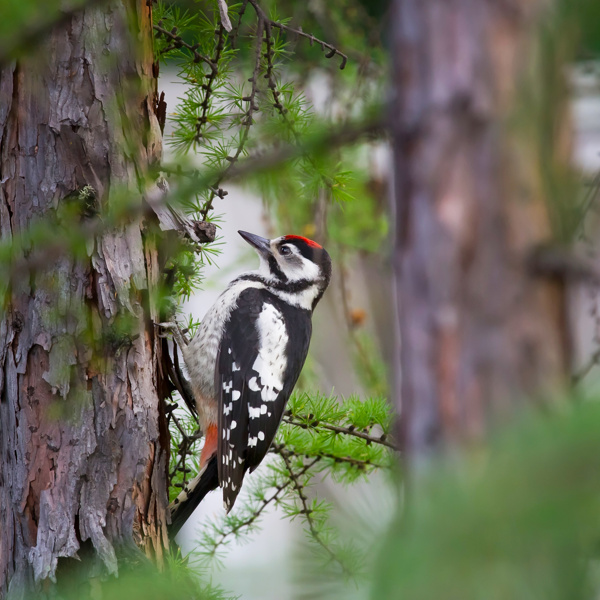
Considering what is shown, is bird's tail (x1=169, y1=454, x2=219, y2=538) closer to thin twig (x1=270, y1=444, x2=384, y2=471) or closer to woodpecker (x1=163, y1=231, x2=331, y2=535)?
woodpecker (x1=163, y1=231, x2=331, y2=535)

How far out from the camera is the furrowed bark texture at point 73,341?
2.00m

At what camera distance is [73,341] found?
206 cm

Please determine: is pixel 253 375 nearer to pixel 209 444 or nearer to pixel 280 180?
pixel 209 444

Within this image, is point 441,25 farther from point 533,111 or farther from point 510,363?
point 510,363

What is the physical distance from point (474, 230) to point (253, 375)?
210 cm

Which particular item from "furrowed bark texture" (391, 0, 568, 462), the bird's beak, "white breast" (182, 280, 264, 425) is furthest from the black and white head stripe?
"furrowed bark texture" (391, 0, 568, 462)

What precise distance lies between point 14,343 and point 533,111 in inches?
65.7

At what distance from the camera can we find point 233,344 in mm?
2949

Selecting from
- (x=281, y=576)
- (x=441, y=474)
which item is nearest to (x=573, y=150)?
(x=441, y=474)

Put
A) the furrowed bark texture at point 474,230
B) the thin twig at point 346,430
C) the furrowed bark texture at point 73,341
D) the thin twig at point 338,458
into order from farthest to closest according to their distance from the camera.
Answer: the thin twig at point 338,458 < the thin twig at point 346,430 < the furrowed bark texture at point 73,341 < the furrowed bark texture at point 474,230

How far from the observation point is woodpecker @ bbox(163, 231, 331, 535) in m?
2.70

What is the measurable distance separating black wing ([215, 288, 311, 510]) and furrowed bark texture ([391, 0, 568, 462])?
185cm

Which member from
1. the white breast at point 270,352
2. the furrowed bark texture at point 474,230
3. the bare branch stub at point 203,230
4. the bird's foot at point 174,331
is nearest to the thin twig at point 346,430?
the white breast at point 270,352

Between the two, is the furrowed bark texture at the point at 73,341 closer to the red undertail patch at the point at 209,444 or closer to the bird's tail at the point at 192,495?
the bird's tail at the point at 192,495
